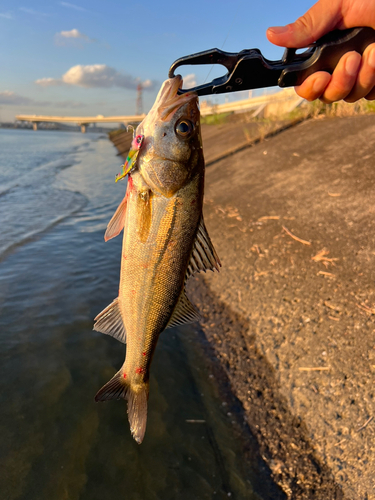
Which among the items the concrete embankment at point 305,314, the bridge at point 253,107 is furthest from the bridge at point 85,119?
the concrete embankment at point 305,314

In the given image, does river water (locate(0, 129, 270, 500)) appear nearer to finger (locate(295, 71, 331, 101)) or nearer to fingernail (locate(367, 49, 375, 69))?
finger (locate(295, 71, 331, 101))

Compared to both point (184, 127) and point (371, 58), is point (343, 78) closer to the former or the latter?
point (371, 58)

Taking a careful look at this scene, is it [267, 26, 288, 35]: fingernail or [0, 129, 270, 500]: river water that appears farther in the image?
[0, 129, 270, 500]: river water

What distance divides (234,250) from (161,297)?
4.79 metres

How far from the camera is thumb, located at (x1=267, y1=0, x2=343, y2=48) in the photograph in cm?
263

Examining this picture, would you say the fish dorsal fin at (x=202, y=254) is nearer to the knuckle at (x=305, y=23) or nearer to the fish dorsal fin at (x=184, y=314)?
the fish dorsal fin at (x=184, y=314)

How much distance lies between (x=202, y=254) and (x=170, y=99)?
1093 millimetres

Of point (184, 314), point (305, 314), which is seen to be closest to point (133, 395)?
point (184, 314)

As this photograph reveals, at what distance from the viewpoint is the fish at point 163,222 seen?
7.15 ft

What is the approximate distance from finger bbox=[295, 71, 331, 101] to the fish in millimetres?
→ 1223

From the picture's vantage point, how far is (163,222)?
7.38 ft

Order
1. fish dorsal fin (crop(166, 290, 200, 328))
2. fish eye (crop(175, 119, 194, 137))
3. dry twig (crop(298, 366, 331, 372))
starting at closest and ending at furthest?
fish eye (crop(175, 119, 194, 137)) < fish dorsal fin (crop(166, 290, 200, 328)) < dry twig (crop(298, 366, 331, 372))

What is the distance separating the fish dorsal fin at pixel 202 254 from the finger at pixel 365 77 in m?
2.07

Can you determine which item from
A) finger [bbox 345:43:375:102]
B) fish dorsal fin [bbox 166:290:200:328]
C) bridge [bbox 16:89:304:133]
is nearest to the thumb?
finger [bbox 345:43:375:102]
